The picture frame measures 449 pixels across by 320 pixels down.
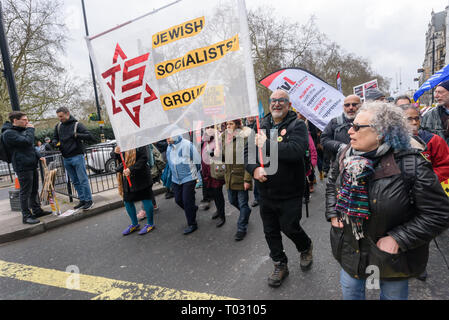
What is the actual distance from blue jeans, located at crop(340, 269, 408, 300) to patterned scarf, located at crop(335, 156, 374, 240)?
342 millimetres

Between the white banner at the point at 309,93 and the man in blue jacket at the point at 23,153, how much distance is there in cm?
431

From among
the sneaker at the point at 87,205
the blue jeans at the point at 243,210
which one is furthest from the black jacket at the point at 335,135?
the sneaker at the point at 87,205

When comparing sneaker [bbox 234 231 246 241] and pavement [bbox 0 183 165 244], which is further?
pavement [bbox 0 183 165 244]

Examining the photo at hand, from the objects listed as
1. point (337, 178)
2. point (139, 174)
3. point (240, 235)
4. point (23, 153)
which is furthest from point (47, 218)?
point (337, 178)

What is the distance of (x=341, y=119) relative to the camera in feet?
12.8

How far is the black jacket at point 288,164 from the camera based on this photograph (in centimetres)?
249

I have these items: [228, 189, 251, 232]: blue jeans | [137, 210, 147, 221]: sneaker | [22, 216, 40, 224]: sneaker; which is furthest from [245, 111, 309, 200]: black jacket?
[22, 216, 40, 224]: sneaker

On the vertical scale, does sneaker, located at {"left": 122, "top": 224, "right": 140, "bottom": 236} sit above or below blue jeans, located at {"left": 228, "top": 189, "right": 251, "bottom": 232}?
below

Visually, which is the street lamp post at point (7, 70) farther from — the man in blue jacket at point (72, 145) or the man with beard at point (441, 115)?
the man with beard at point (441, 115)

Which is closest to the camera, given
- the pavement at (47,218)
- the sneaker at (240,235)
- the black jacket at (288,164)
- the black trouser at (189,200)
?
the black jacket at (288,164)

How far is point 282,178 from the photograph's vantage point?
8.48 ft

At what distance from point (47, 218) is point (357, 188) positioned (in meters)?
5.45

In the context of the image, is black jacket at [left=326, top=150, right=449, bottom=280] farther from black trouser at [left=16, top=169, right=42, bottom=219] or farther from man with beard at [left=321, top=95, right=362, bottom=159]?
black trouser at [left=16, top=169, right=42, bottom=219]

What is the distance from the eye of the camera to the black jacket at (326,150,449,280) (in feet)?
5.02
